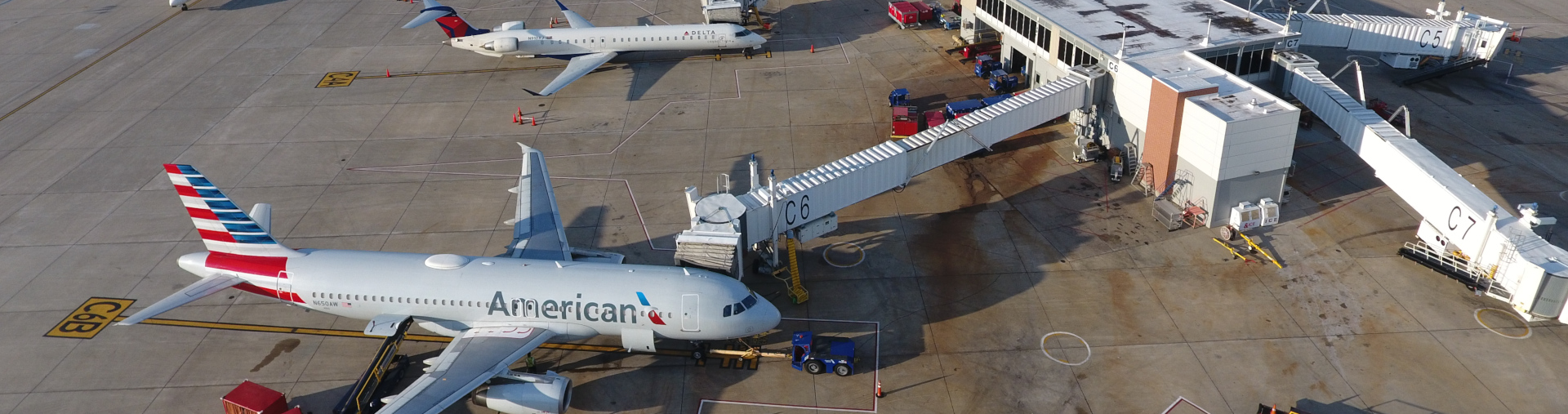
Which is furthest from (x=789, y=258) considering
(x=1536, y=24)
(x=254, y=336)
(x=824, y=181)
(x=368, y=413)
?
(x=1536, y=24)

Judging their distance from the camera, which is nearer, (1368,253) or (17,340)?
(17,340)

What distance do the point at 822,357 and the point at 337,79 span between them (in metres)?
52.5

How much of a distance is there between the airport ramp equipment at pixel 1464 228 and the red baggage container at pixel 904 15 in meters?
38.3

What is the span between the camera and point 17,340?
4078cm

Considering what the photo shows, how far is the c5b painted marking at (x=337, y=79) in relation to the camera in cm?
7175

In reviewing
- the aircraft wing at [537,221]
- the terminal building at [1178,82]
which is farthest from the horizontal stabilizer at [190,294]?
the terminal building at [1178,82]

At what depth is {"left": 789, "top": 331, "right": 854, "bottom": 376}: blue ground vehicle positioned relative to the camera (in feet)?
124

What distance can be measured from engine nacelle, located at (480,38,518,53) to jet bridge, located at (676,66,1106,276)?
30853 mm

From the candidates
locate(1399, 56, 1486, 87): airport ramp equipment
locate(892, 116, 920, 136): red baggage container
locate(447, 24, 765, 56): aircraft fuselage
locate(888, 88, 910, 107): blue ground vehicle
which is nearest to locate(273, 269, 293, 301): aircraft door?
locate(892, 116, 920, 136): red baggage container

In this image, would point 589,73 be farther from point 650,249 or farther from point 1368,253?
point 1368,253

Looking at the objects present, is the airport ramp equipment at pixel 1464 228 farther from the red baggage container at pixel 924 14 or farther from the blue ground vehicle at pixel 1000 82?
the red baggage container at pixel 924 14

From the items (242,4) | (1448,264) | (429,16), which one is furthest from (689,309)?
(242,4)

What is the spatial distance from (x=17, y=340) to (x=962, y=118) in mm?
46140

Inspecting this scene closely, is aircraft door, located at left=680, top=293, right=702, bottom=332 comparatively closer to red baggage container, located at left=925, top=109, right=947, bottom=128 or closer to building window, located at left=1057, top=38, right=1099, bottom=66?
red baggage container, located at left=925, top=109, right=947, bottom=128
